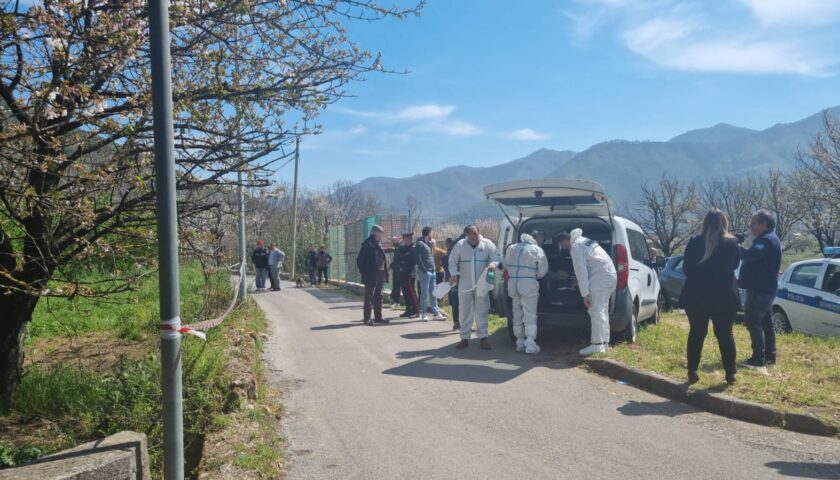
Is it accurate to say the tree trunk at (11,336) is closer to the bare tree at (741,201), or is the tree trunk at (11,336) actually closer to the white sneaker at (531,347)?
the white sneaker at (531,347)

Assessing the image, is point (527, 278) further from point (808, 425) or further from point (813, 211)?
point (813, 211)

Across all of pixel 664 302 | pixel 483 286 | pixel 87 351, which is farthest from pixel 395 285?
pixel 87 351

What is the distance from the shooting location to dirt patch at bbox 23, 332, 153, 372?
7625 mm

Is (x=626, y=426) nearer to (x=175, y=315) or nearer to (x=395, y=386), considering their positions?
(x=395, y=386)

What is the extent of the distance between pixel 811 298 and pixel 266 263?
16.8 meters

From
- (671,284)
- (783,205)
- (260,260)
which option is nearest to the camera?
(671,284)

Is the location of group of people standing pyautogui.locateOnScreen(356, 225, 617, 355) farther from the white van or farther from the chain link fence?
the chain link fence

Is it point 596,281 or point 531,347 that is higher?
point 596,281

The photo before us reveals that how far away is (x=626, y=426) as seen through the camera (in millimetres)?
5785

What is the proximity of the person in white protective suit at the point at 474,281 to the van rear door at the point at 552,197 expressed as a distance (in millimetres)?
716

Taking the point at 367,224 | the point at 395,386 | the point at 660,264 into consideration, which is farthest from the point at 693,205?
the point at 395,386

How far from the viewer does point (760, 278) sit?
766 cm

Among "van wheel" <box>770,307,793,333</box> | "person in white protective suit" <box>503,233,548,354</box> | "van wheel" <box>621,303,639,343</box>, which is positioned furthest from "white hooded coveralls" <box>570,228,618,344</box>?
"van wheel" <box>770,307,793,333</box>

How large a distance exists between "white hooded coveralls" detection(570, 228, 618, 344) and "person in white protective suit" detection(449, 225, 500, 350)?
4.94ft
